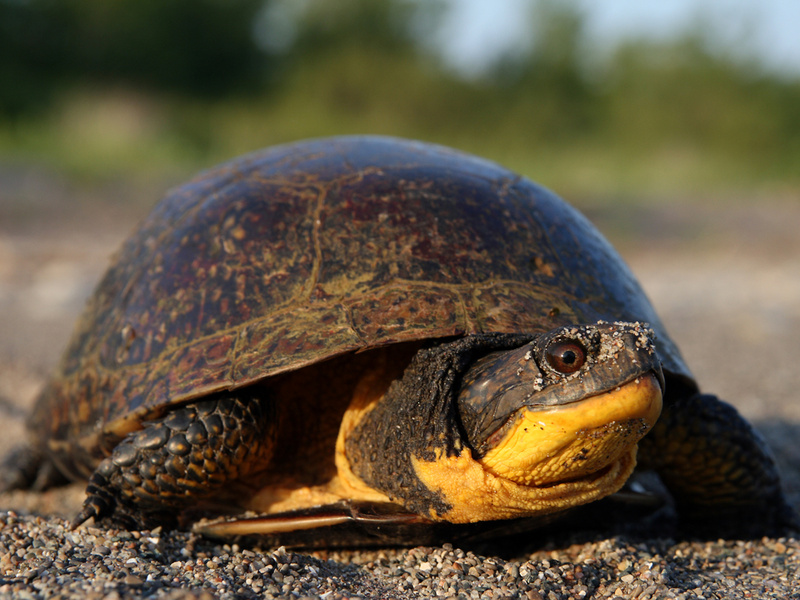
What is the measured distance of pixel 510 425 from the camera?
6.24ft

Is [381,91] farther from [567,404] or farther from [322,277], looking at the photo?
[567,404]

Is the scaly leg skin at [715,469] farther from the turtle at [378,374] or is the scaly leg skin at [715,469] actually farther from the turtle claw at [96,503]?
the turtle claw at [96,503]

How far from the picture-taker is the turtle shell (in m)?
2.32

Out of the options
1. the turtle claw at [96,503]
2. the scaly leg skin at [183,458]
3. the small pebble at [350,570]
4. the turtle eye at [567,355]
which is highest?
the turtle eye at [567,355]

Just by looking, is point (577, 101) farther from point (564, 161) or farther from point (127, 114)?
point (127, 114)

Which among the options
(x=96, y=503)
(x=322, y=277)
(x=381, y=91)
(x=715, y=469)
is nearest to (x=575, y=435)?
(x=322, y=277)

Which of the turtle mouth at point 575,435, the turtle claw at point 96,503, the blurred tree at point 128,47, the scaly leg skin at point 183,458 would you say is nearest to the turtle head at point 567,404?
the turtle mouth at point 575,435

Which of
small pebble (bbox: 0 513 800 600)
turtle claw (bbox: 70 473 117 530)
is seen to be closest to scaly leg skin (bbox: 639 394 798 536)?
small pebble (bbox: 0 513 800 600)

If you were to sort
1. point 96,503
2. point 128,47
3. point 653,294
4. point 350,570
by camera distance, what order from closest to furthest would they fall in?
point 350,570
point 96,503
point 653,294
point 128,47

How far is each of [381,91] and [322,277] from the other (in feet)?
106

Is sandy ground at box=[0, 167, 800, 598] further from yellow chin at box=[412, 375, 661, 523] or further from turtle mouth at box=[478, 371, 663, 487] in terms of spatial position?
turtle mouth at box=[478, 371, 663, 487]

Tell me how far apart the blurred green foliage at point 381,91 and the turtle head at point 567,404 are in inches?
659

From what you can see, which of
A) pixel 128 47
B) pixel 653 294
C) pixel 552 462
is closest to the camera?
pixel 552 462

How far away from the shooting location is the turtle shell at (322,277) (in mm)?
2318
